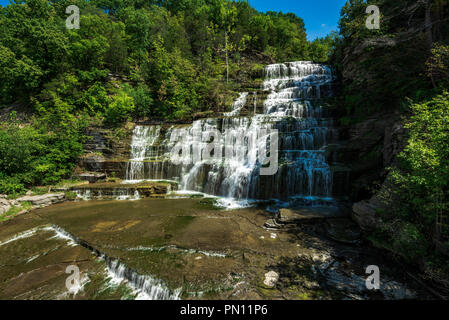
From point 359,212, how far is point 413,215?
1721 mm

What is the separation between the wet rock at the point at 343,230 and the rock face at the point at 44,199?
42.7ft

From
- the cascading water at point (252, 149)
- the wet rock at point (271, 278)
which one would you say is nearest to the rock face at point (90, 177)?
the cascading water at point (252, 149)

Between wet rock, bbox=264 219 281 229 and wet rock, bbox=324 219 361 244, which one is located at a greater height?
wet rock, bbox=324 219 361 244

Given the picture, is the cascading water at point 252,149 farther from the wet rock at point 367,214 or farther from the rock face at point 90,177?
the wet rock at point 367,214

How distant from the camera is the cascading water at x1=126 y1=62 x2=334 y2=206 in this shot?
8.98m

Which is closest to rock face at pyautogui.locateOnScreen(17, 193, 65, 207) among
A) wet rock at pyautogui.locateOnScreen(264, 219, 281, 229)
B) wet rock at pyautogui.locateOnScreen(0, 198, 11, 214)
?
wet rock at pyautogui.locateOnScreen(0, 198, 11, 214)

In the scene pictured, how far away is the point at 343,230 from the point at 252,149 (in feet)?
22.3

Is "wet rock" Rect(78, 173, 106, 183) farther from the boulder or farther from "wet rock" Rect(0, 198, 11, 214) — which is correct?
the boulder

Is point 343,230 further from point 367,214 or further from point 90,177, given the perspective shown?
point 90,177

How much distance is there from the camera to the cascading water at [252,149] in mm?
8984

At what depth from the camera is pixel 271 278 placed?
12.7ft

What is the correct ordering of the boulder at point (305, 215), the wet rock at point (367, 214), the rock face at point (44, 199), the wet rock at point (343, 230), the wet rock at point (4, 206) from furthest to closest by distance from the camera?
the rock face at point (44, 199) < the wet rock at point (4, 206) < the boulder at point (305, 215) < the wet rock at point (343, 230) < the wet rock at point (367, 214)

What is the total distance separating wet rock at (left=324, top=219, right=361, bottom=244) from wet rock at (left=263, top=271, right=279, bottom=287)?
269 cm
